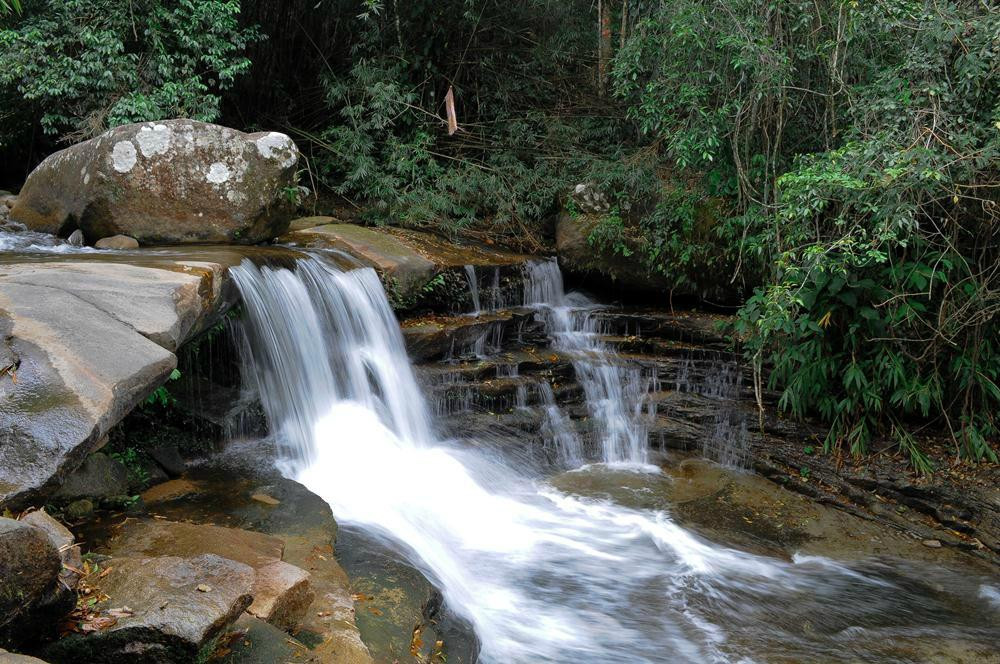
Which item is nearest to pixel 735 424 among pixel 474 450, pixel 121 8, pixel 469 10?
pixel 474 450

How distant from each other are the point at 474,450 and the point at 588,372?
172 centimetres

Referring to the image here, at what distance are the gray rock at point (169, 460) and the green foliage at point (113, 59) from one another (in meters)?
5.06

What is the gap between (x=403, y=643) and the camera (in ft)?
11.7

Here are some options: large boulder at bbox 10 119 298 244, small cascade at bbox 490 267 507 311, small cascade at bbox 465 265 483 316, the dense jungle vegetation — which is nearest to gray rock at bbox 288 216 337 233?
the dense jungle vegetation

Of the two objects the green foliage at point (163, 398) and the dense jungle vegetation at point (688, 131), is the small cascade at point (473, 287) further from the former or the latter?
the green foliage at point (163, 398)

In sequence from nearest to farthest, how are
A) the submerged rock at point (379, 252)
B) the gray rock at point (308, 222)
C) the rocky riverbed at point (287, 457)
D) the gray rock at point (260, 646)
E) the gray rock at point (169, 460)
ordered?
the gray rock at point (260, 646)
the rocky riverbed at point (287, 457)
the gray rock at point (169, 460)
the submerged rock at point (379, 252)
the gray rock at point (308, 222)

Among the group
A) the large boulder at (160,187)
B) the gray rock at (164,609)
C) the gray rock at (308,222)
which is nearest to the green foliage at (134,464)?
the gray rock at (164,609)

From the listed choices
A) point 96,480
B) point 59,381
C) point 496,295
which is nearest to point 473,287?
point 496,295

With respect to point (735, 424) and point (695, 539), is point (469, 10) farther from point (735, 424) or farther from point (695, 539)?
point (695, 539)

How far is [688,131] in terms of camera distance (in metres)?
7.81

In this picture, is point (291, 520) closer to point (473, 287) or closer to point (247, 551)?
point (247, 551)

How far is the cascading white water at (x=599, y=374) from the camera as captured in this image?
760 centimetres

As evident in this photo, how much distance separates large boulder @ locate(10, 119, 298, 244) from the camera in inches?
287

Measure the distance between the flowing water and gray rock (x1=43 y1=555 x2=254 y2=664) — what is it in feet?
6.15
